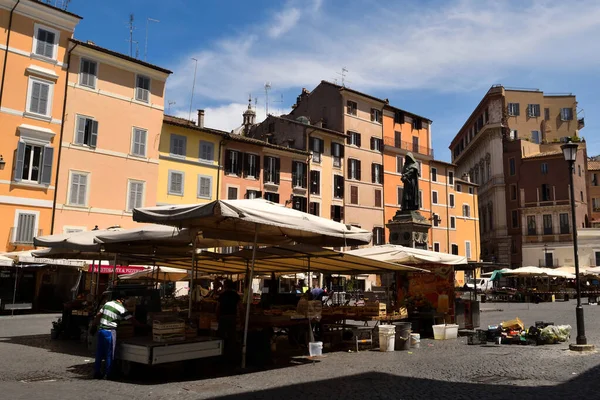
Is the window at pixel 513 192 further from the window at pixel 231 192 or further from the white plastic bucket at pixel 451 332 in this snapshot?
the white plastic bucket at pixel 451 332

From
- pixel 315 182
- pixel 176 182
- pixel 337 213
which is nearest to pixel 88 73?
pixel 176 182

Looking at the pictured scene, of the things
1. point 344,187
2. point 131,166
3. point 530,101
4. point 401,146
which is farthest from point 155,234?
point 530,101

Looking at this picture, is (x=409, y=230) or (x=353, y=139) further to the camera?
(x=353, y=139)

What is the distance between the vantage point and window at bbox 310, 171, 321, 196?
141 feet

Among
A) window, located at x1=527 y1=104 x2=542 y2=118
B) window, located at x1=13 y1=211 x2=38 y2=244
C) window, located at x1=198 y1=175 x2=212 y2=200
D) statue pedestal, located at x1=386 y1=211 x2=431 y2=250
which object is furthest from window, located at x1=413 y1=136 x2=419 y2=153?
window, located at x1=13 y1=211 x2=38 y2=244

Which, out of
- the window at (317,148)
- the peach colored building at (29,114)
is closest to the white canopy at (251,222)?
the peach colored building at (29,114)

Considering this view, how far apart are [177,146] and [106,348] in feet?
90.5

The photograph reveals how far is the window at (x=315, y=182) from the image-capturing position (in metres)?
42.9

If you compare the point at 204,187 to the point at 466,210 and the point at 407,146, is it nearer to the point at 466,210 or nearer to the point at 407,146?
the point at 407,146

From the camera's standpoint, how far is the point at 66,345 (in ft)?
42.2

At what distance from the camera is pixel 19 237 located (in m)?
27.6

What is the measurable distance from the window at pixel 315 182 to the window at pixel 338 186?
1.64m

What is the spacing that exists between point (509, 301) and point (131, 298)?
35.1 meters

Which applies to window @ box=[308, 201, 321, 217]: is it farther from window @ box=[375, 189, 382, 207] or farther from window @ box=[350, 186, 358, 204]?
window @ box=[375, 189, 382, 207]
